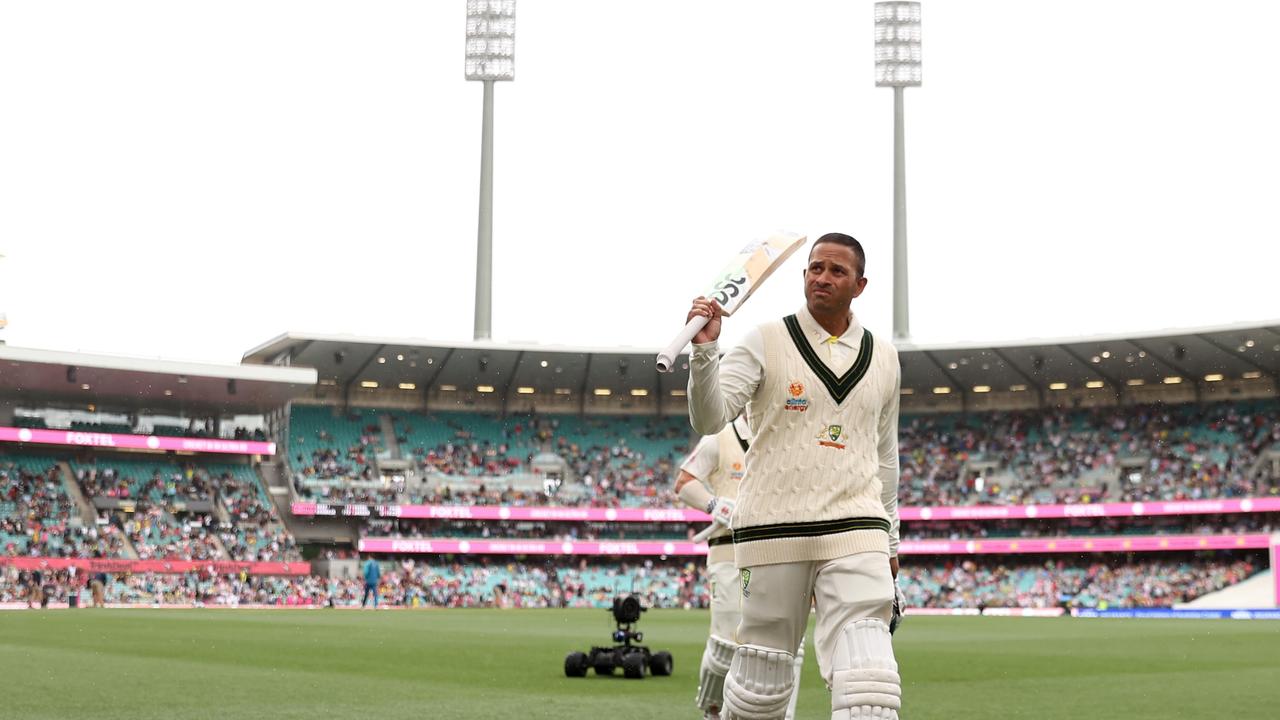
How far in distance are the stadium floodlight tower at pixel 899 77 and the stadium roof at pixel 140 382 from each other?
26.1 meters

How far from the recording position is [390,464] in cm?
6259

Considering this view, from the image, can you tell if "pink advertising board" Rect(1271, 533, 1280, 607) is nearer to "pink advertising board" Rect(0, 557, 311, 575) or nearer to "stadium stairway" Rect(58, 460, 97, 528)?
"pink advertising board" Rect(0, 557, 311, 575)

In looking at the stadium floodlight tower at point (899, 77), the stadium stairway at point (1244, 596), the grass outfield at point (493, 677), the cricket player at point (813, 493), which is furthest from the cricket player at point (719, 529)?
the stadium floodlight tower at point (899, 77)

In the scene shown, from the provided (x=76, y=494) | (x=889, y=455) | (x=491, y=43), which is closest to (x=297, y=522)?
(x=76, y=494)

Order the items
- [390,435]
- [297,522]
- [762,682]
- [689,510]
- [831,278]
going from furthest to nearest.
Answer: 1. [390,435]
2. [297,522]
3. [689,510]
4. [831,278]
5. [762,682]

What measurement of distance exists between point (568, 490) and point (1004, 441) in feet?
66.7

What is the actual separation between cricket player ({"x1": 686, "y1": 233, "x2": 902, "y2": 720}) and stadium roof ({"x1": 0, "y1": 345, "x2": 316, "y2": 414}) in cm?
5079

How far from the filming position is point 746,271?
5754 millimetres

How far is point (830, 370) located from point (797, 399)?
198 millimetres

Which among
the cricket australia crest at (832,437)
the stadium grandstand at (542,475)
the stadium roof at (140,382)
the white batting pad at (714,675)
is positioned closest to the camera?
the cricket australia crest at (832,437)

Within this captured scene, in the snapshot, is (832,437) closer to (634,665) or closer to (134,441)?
(634,665)

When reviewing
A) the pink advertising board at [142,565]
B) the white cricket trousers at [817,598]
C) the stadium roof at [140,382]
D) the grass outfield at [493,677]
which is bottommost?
the pink advertising board at [142,565]

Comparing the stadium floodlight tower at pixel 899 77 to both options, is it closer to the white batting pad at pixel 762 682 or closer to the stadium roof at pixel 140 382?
the stadium roof at pixel 140 382

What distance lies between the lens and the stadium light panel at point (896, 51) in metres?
60.8
